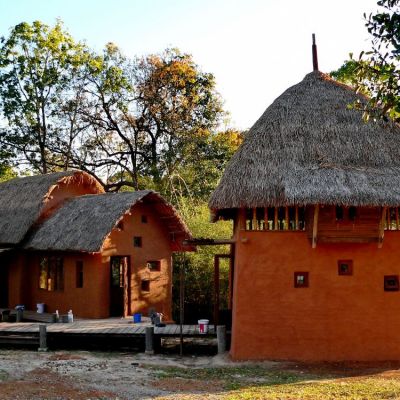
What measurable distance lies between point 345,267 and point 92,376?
6.64 meters

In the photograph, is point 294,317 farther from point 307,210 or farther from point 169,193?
point 169,193

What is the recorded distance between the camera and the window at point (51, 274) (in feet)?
68.1

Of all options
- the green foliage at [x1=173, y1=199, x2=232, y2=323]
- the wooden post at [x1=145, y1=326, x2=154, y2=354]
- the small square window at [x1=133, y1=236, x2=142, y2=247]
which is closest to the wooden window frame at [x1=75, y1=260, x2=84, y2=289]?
the small square window at [x1=133, y1=236, x2=142, y2=247]

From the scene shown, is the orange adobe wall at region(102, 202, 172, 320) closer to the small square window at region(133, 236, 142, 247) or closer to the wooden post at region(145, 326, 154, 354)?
the small square window at region(133, 236, 142, 247)

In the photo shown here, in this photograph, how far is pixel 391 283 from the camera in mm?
14344

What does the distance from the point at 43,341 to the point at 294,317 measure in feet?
22.8

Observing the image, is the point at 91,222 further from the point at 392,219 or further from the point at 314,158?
the point at 392,219

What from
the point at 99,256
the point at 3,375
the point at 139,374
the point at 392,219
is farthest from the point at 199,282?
the point at 3,375

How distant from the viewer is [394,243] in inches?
563

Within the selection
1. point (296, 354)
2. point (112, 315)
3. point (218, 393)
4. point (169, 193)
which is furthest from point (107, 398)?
point (169, 193)

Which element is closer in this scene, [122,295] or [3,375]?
[3,375]

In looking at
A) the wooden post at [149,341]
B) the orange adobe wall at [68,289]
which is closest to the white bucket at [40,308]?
the orange adobe wall at [68,289]

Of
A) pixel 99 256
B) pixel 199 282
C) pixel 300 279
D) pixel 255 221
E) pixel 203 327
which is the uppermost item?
pixel 255 221

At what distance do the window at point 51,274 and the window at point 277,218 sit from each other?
8.60 m
